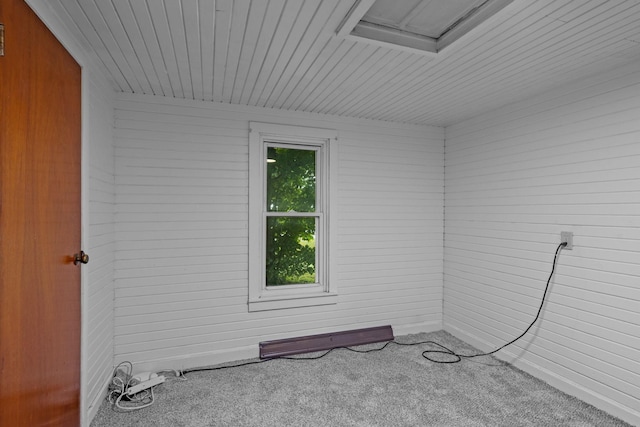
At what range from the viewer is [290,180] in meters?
3.30

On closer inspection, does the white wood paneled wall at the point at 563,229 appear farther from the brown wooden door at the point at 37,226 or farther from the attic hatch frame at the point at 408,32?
the brown wooden door at the point at 37,226

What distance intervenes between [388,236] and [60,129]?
Result: 2.86 meters

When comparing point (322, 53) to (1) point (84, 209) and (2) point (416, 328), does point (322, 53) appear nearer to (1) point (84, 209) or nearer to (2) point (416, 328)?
(1) point (84, 209)

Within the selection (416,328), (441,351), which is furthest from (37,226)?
(416,328)

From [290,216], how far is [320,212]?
32 centimetres

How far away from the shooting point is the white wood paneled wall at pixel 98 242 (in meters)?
2.04

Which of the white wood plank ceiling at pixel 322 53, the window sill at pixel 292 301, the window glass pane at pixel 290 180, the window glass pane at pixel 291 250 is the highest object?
the white wood plank ceiling at pixel 322 53

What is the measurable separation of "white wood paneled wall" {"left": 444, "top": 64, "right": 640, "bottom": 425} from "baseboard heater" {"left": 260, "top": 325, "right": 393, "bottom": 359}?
0.90 meters

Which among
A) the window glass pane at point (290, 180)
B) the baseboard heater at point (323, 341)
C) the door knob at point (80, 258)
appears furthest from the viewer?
the window glass pane at point (290, 180)

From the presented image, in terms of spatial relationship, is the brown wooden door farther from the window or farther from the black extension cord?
the window

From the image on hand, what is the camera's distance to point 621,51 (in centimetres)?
196

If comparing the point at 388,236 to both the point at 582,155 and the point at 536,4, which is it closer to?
the point at 582,155

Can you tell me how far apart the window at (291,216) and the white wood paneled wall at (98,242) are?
3.63 feet

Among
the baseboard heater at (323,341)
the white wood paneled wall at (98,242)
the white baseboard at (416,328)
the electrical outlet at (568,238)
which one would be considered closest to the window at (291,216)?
the baseboard heater at (323,341)
